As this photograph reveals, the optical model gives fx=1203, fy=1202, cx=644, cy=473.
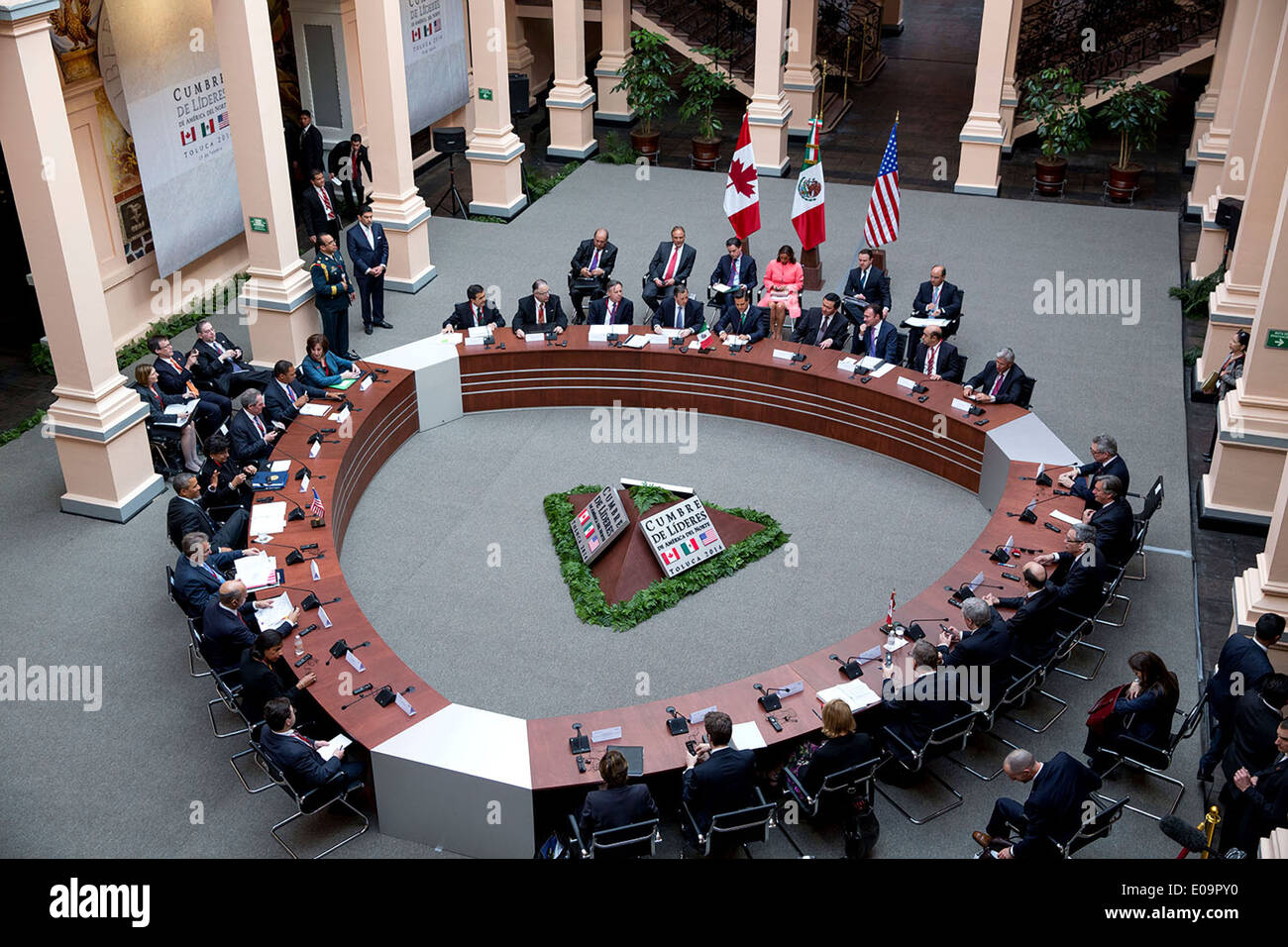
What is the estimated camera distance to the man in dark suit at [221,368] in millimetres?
11195

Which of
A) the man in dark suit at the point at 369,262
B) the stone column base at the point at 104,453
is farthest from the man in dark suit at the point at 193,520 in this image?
the man in dark suit at the point at 369,262

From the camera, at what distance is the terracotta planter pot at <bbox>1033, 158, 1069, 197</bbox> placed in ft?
55.7

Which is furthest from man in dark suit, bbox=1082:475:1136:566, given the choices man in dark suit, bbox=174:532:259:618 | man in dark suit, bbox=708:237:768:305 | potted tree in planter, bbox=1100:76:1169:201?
potted tree in planter, bbox=1100:76:1169:201

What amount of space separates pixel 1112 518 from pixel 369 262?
801 centimetres

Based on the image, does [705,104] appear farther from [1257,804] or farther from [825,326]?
[1257,804]

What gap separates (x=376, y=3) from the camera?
12.9m

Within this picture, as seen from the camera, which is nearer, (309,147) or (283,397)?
(283,397)

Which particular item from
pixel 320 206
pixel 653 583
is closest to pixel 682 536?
pixel 653 583

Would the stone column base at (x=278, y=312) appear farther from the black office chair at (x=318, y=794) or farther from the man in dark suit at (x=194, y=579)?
the black office chair at (x=318, y=794)

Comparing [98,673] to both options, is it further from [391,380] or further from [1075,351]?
[1075,351]

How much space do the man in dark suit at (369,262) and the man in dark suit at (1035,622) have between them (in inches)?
309

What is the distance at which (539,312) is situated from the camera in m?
12.3

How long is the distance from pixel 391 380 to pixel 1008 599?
19.2 feet

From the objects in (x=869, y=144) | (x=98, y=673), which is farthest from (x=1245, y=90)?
(x=98, y=673)
